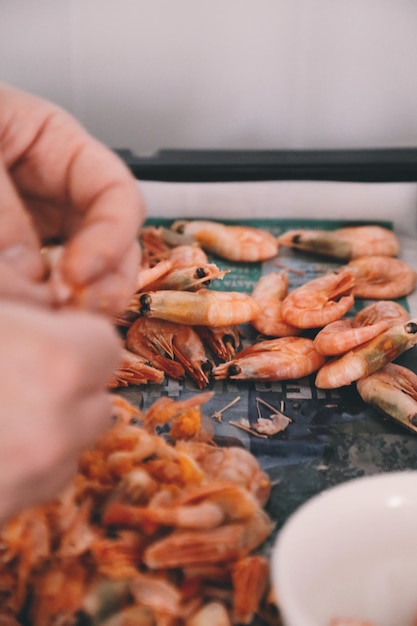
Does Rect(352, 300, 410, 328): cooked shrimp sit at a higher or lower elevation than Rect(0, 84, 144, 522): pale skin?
lower

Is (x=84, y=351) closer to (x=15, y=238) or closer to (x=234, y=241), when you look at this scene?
(x=15, y=238)

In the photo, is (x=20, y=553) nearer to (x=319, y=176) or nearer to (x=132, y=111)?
(x=319, y=176)

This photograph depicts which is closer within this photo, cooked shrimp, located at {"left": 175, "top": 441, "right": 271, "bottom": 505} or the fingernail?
the fingernail

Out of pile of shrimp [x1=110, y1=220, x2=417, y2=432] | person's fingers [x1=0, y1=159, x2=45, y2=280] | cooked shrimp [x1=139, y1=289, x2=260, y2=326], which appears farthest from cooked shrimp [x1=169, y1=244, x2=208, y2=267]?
person's fingers [x1=0, y1=159, x2=45, y2=280]

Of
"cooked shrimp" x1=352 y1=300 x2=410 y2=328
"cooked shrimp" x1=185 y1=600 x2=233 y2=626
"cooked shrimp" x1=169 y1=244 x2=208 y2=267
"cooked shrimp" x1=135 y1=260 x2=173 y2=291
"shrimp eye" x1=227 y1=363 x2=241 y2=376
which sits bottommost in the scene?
"shrimp eye" x1=227 y1=363 x2=241 y2=376

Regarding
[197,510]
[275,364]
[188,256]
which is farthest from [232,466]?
[188,256]

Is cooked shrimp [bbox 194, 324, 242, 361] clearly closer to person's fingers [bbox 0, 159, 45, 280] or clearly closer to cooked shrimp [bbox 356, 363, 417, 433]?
cooked shrimp [bbox 356, 363, 417, 433]

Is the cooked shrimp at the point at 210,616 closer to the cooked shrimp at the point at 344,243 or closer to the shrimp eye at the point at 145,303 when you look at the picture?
the shrimp eye at the point at 145,303
